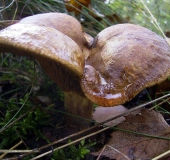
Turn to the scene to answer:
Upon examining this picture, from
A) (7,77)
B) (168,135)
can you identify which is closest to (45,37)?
(168,135)

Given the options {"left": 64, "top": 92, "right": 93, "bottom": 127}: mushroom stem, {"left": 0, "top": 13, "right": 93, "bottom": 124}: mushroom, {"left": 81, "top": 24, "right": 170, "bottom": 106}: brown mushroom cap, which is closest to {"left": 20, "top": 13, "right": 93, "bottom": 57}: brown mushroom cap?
{"left": 0, "top": 13, "right": 93, "bottom": 124}: mushroom

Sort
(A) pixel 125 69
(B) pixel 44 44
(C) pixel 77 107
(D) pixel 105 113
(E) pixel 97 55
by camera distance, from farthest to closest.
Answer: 1. (D) pixel 105 113
2. (C) pixel 77 107
3. (E) pixel 97 55
4. (A) pixel 125 69
5. (B) pixel 44 44

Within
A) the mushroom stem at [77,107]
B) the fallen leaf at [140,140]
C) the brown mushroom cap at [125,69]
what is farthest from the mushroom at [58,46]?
the fallen leaf at [140,140]

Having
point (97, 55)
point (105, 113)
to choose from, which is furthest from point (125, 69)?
point (105, 113)

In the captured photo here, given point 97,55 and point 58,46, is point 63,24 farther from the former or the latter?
point 58,46

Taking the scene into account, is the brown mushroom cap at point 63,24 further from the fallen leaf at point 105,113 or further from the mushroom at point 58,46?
the fallen leaf at point 105,113

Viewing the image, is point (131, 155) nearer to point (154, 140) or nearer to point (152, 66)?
point (154, 140)
